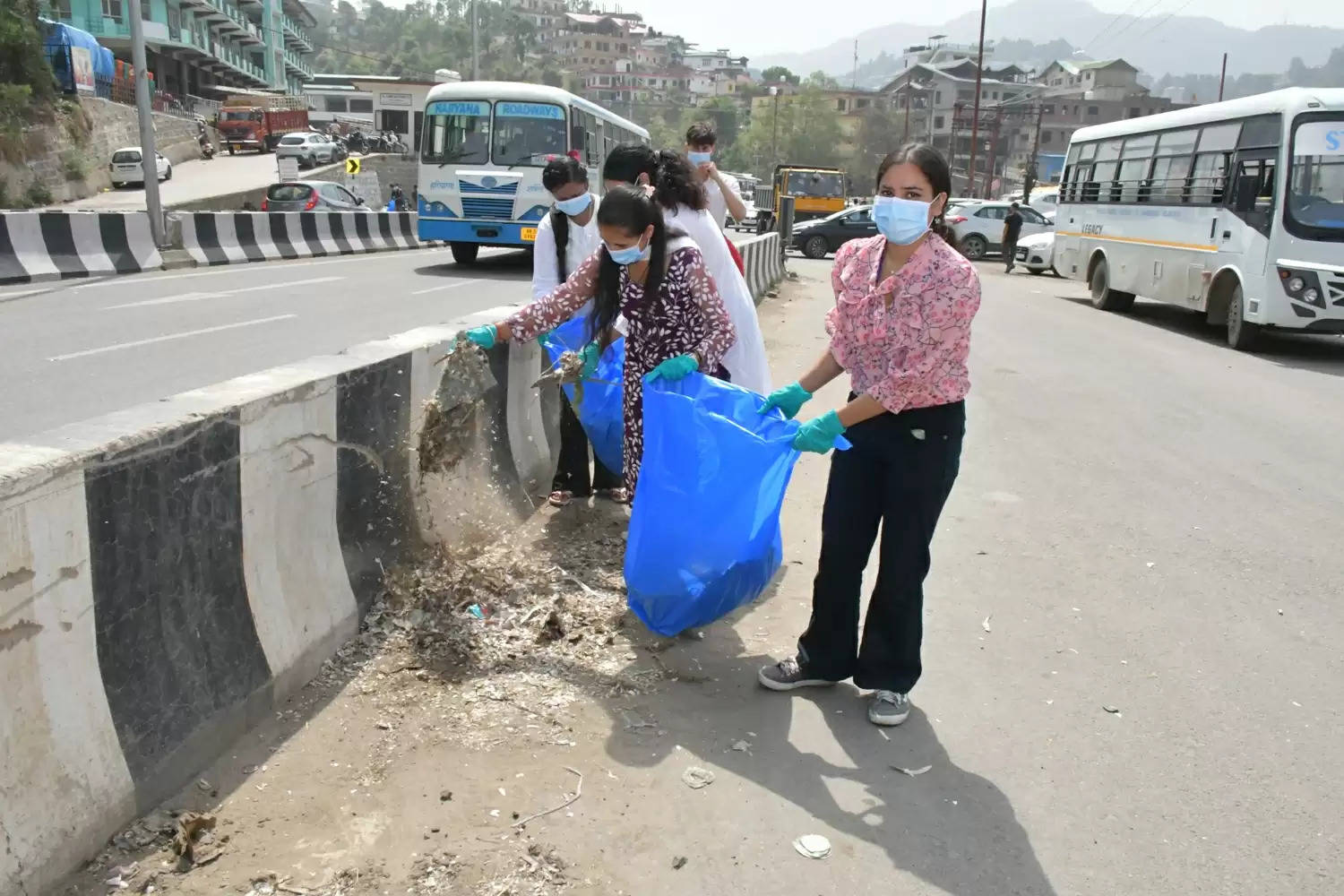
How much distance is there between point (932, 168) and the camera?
10.4 ft

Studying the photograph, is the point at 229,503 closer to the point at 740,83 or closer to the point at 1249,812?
the point at 1249,812

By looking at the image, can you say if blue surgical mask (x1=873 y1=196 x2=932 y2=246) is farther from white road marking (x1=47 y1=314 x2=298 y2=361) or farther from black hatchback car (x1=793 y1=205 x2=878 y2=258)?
black hatchback car (x1=793 y1=205 x2=878 y2=258)

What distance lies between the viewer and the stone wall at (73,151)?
2719 cm

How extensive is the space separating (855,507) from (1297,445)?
226 inches

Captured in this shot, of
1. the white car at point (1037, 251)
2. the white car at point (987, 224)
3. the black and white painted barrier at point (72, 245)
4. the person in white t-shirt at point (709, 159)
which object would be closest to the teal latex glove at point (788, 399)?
the person in white t-shirt at point (709, 159)

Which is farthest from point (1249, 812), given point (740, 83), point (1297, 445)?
point (740, 83)

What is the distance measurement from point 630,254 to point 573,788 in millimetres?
1894

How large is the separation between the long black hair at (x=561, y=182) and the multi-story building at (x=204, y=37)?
4158cm

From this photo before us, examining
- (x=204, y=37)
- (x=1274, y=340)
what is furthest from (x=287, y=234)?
(x=204, y=37)

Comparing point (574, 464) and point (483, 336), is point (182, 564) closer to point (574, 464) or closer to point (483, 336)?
point (483, 336)

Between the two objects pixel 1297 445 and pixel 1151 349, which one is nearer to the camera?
pixel 1297 445

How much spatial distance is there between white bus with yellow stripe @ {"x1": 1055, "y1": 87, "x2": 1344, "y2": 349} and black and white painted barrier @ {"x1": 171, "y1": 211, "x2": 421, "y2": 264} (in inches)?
566

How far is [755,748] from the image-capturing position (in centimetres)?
319

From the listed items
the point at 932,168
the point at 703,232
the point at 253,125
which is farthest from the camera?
the point at 253,125
